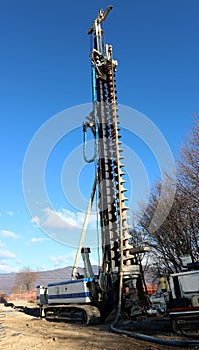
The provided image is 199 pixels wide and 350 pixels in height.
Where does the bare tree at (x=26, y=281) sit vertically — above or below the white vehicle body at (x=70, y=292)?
above

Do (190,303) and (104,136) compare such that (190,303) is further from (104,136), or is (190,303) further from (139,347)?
(104,136)

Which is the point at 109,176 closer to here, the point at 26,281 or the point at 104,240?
the point at 104,240

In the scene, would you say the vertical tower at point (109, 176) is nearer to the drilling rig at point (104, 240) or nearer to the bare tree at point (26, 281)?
the drilling rig at point (104, 240)

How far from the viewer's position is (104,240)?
17.5m

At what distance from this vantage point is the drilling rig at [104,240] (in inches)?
614

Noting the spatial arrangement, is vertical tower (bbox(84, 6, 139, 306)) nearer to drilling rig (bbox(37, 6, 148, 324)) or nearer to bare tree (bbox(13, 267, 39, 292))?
drilling rig (bbox(37, 6, 148, 324))

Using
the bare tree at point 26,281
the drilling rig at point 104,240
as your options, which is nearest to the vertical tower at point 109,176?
the drilling rig at point 104,240

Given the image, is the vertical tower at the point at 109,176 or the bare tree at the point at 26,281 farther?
the bare tree at the point at 26,281

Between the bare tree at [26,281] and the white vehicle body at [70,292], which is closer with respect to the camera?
the white vehicle body at [70,292]

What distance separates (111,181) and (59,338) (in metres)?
9.47

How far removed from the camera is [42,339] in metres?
10.9

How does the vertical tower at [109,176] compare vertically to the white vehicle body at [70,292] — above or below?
above

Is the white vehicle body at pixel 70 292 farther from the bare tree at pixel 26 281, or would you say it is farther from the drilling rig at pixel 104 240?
the bare tree at pixel 26 281

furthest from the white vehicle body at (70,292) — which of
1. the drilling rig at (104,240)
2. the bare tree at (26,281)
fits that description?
the bare tree at (26,281)
